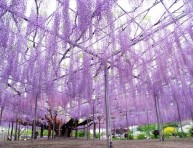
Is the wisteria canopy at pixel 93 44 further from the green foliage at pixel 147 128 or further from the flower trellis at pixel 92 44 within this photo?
the green foliage at pixel 147 128

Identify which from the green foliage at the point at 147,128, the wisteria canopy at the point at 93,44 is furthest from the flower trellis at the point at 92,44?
the green foliage at the point at 147,128

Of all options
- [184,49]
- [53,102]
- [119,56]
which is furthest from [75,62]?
[53,102]

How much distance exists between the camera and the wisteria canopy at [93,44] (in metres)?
5.09

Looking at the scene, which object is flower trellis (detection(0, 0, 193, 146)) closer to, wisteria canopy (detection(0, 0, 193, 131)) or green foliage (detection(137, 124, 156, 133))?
wisteria canopy (detection(0, 0, 193, 131))

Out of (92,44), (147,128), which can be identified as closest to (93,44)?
(92,44)

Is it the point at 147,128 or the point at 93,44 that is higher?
the point at 93,44

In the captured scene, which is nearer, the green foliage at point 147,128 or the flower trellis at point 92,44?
the flower trellis at point 92,44

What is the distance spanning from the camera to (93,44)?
7324mm

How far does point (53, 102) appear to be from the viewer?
1384cm

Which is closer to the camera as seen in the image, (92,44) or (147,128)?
(92,44)

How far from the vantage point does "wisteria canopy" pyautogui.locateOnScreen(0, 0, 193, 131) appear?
16.7ft

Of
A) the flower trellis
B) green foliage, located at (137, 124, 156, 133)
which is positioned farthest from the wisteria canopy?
green foliage, located at (137, 124, 156, 133)

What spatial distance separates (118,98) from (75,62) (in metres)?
7.90

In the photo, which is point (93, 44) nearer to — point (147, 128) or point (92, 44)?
point (92, 44)
